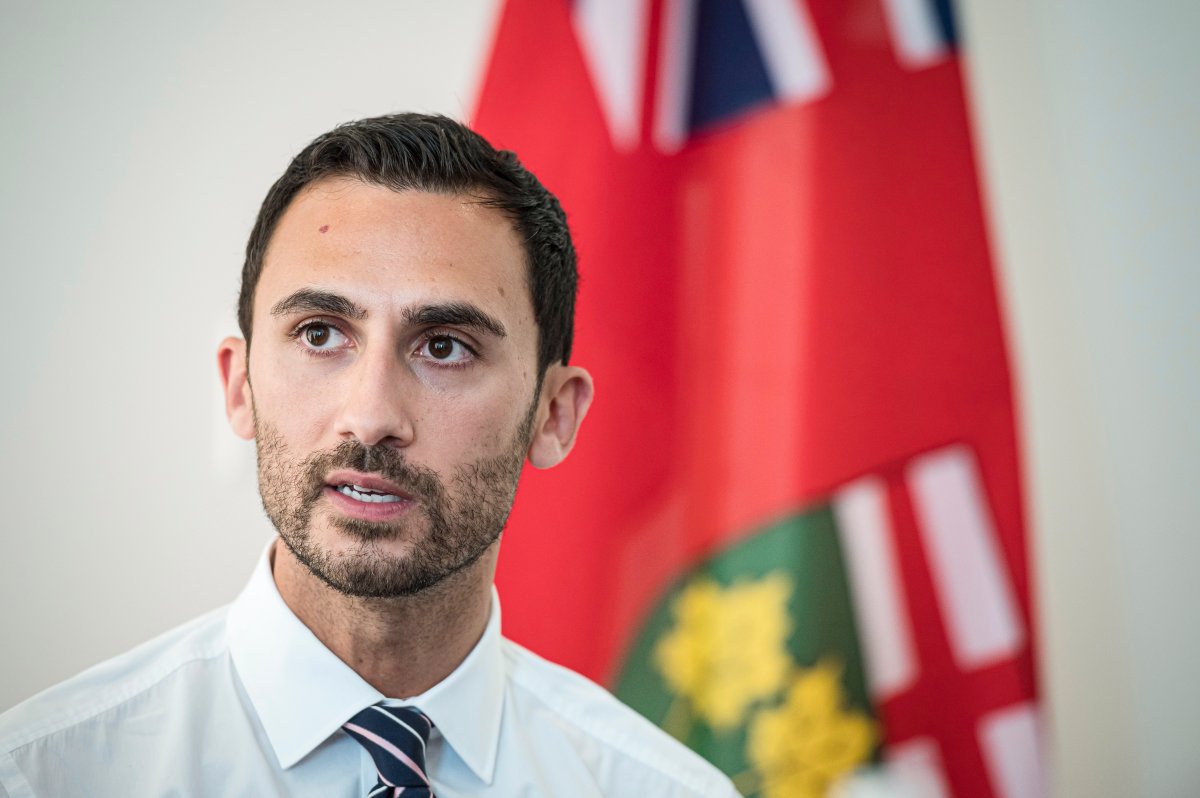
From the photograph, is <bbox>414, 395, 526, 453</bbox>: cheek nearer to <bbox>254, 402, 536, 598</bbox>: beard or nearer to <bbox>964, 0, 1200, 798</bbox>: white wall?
<bbox>254, 402, 536, 598</bbox>: beard

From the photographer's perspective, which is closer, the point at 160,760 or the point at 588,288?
the point at 160,760

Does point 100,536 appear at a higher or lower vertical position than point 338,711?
higher

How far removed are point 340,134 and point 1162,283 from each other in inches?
63.1

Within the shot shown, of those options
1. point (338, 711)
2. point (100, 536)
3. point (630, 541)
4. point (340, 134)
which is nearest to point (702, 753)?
point (630, 541)

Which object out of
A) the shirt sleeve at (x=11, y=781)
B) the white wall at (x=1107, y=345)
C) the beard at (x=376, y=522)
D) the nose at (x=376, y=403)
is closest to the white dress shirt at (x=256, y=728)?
the shirt sleeve at (x=11, y=781)

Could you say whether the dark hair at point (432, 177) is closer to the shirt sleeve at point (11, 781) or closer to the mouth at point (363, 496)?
the mouth at point (363, 496)

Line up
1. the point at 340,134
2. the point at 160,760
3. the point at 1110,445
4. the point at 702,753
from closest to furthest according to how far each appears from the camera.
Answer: the point at 160,760 → the point at 340,134 → the point at 702,753 → the point at 1110,445

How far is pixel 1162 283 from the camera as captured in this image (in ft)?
6.15

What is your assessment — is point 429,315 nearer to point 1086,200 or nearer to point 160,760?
point 160,760

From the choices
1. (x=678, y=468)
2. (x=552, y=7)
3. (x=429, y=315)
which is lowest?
(x=429, y=315)

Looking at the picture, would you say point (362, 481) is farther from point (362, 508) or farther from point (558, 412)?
point (558, 412)

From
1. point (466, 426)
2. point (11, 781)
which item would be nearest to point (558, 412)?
point (466, 426)

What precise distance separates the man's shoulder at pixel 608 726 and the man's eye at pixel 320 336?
1.83 feet

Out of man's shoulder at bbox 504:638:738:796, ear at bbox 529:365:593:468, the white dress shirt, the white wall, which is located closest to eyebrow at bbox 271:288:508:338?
ear at bbox 529:365:593:468
